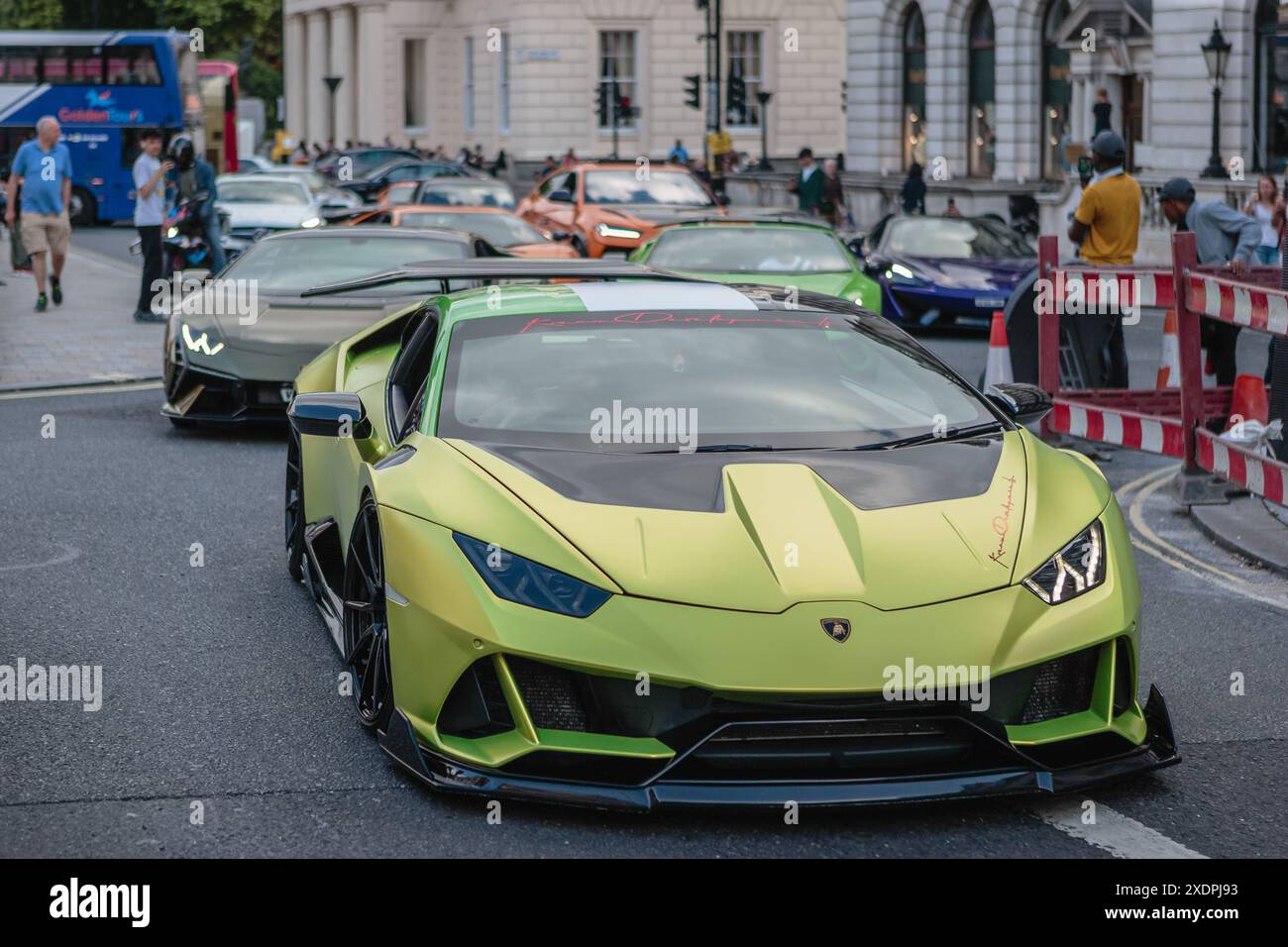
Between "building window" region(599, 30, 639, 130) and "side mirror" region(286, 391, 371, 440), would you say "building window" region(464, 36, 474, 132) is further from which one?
"side mirror" region(286, 391, 371, 440)

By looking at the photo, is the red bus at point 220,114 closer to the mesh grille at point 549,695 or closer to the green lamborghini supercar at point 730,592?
the green lamborghini supercar at point 730,592

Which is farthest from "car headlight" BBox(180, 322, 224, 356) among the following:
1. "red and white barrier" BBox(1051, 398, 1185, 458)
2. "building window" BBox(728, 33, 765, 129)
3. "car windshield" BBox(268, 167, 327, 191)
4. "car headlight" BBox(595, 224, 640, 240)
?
"building window" BBox(728, 33, 765, 129)

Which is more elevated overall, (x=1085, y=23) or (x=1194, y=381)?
(x=1085, y=23)

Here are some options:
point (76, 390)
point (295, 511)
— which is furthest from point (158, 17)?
point (295, 511)

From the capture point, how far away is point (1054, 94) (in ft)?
138

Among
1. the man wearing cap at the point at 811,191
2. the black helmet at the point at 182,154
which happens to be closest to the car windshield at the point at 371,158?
the man wearing cap at the point at 811,191

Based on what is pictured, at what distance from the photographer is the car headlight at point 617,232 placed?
24.2 meters

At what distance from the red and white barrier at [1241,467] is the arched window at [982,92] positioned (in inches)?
1353

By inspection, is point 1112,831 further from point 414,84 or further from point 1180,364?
point 414,84

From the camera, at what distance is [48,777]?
5434 mm
